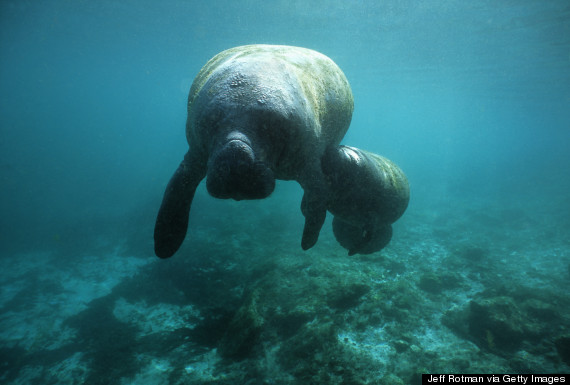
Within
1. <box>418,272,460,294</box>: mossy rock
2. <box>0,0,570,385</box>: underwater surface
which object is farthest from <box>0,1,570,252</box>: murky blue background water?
<box>418,272,460,294</box>: mossy rock

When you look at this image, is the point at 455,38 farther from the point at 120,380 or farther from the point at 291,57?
the point at 120,380

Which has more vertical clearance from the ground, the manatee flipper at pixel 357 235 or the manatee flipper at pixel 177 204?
the manatee flipper at pixel 177 204

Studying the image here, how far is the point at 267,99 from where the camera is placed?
6.30 feet

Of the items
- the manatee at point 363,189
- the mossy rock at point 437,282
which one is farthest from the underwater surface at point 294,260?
the manatee at point 363,189

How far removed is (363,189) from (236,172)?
2240 mm

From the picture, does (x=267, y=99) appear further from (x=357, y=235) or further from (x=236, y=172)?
(x=357, y=235)

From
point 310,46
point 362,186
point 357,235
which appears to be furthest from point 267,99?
point 310,46

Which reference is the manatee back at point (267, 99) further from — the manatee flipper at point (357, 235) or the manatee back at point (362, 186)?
A: the manatee flipper at point (357, 235)

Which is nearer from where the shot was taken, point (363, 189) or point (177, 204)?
point (177, 204)

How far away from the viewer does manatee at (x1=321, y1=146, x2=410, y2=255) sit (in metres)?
3.17

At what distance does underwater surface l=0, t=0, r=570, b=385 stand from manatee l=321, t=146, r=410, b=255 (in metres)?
2.10

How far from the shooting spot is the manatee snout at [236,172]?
172 cm

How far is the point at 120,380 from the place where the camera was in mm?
4750

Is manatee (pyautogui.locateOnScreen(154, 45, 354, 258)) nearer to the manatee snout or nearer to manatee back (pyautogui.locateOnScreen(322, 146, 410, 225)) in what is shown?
the manatee snout
